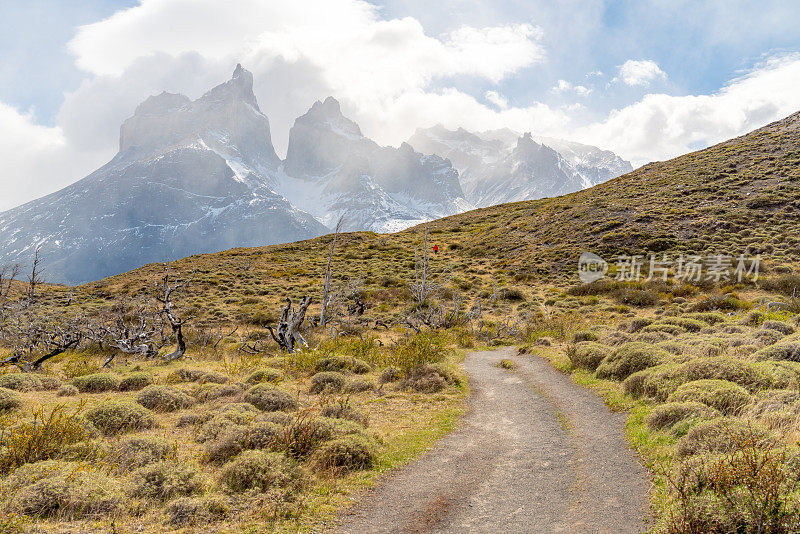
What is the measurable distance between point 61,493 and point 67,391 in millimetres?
8295

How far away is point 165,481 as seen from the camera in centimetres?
596

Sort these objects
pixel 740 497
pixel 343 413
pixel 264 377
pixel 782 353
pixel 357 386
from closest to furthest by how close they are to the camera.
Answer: pixel 740 497, pixel 343 413, pixel 782 353, pixel 357 386, pixel 264 377

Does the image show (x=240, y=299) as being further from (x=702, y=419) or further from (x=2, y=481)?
(x=702, y=419)

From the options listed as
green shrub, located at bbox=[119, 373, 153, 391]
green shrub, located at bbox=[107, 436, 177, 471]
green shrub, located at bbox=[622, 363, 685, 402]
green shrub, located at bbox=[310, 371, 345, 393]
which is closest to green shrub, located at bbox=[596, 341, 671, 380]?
green shrub, located at bbox=[622, 363, 685, 402]

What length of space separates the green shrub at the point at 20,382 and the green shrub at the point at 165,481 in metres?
8.98

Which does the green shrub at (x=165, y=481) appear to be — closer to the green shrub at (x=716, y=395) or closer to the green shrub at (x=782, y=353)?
the green shrub at (x=716, y=395)

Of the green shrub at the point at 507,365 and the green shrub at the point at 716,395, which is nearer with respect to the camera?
the green shrub at the point at 716,395

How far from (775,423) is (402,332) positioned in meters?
22.7

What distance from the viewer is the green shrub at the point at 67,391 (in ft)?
37.9

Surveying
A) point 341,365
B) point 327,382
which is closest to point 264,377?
point 327,382

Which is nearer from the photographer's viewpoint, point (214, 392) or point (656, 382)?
point (656, 382)

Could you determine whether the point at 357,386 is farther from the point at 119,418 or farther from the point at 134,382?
the point at 134,382

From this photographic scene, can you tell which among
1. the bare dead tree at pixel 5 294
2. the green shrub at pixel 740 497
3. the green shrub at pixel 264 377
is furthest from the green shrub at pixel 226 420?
the bare dead tree at pixel 5 294

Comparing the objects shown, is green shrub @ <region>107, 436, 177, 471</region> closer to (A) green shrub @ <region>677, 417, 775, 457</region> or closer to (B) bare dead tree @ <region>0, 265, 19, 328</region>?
(A) green shrub @ <region>677, 417, 775, 457</region>
